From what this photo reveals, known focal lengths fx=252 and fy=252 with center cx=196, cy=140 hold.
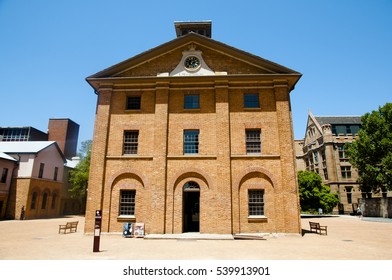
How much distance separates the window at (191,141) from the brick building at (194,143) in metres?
0.07

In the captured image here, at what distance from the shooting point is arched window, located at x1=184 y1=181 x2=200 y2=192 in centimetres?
1670

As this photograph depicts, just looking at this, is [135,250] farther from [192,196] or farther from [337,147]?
[337,147]

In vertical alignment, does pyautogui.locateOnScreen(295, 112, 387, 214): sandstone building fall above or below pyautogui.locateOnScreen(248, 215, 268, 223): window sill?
above

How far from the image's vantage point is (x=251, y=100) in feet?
60.4

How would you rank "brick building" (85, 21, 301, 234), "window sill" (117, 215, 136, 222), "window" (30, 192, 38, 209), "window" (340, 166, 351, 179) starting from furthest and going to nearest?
1. "window" (340, 166, 351, 179)
2. "window" (30, 192, 38, 209)
3. "window sill" (117, 215, 136, 222)
4. "brick building" (85, 21, 301, 234)

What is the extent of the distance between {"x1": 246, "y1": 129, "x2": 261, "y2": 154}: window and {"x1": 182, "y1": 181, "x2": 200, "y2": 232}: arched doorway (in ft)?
14.5

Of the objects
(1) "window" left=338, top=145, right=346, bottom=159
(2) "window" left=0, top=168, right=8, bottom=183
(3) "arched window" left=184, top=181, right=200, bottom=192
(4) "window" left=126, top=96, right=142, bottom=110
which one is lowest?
(3) "arched window" left=184, top=181, right=200, bottom=192

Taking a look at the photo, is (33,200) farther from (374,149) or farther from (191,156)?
(374,149)

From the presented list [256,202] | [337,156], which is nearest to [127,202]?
[256,202]

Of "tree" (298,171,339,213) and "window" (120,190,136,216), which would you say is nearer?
"window" (120,190,136,216)

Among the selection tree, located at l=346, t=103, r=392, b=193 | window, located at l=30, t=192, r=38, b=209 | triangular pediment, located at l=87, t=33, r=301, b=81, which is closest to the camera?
triangular pediment, located at l=87, t=33, r=301, b=81

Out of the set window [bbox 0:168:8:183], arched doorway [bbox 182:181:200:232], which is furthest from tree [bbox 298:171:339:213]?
window [bbox 0:168:8:183]

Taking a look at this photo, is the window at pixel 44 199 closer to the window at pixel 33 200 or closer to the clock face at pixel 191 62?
the window at pixel 33 200

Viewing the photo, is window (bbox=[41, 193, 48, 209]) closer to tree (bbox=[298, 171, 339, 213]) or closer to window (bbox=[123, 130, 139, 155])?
window (bbox=[123, 130, 139, 155])
